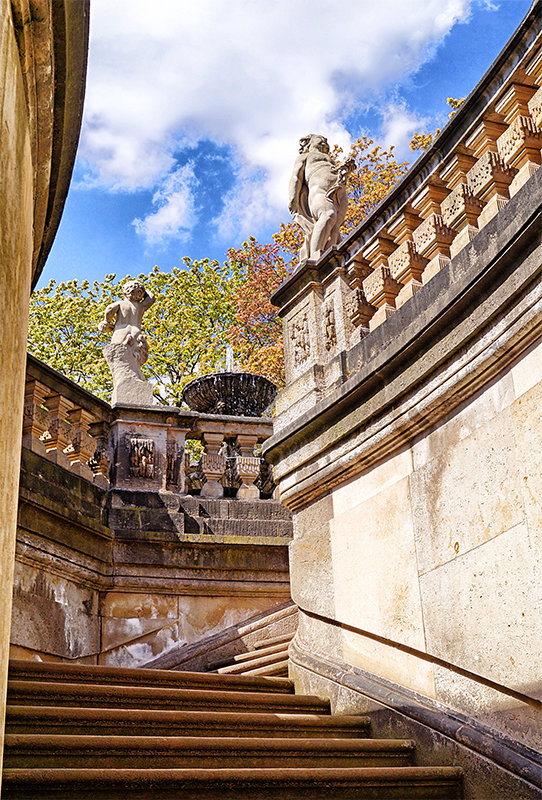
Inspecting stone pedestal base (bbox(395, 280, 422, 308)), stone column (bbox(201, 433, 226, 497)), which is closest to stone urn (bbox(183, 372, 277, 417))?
stone column (bbox(201, 433, 226, 497))

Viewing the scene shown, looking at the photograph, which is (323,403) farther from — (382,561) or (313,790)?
(313,790)

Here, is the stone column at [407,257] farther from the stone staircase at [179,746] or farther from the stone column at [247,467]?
the stone column at [247,467]

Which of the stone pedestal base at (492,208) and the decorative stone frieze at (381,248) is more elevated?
the decorative stone frieze at (381,248)

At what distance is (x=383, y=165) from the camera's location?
19.0 metres

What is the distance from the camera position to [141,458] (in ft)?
26.8

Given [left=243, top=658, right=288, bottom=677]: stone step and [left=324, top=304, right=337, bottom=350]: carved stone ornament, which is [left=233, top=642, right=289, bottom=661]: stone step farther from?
[left=324, top=304, right=337, bottom=350]: carved stone ornament

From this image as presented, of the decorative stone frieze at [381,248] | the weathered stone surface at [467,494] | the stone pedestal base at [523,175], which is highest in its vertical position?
the decorative stone frieze at [381,248]

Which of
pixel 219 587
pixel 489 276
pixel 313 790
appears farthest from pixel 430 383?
pixel 219 587

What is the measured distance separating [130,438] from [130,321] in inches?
59.5

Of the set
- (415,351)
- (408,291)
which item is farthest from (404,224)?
(415,351)

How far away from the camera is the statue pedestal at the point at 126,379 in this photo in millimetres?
8484

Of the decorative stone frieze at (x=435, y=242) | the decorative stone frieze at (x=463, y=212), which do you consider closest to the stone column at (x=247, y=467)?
the decorative stone frieze at (x=435, y=242)

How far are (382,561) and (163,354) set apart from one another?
16515 millimetres

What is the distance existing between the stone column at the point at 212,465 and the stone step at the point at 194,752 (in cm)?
421
